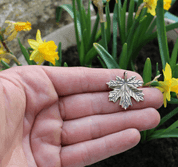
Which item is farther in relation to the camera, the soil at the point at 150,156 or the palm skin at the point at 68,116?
the soil at the point at 150,156

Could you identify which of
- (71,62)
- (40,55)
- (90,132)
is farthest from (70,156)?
(71,62)

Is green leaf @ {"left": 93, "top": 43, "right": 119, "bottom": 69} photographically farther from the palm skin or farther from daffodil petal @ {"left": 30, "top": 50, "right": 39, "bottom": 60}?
daffodil petal @ {"left": 30, "top": 50, "right": 39, "bottom": 60}

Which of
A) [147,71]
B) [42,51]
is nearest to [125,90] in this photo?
[147,71]

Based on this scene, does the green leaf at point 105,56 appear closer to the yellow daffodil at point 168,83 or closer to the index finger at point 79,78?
the index finger at point 79,78

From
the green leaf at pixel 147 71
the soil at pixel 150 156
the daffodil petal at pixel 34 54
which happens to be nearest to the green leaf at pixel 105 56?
the green leaf at pixel 147 71

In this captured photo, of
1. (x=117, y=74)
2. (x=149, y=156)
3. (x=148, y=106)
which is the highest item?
(x=117, y=74)

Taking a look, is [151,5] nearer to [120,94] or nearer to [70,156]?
[120,94]
